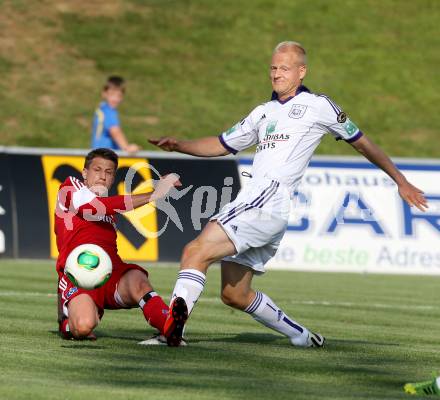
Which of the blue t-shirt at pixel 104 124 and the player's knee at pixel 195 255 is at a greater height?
the blue t-shirt at pixel 104 124

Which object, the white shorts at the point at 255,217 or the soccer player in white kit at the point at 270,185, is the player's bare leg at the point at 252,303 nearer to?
the soccer player in white kit at the point at 270,185

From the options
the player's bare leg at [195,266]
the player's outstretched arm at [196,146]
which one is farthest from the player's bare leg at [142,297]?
the player's outstretched arm at [196,146]

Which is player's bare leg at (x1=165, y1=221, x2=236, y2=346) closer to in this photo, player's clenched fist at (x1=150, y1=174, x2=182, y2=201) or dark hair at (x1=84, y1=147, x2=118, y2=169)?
player's clenched fist at (x1=150, y1=174, x2=182, y2=201)

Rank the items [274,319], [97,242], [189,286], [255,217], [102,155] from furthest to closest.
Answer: [97,242] → [102,155] → [274,319] → [255,217] → [189,286]

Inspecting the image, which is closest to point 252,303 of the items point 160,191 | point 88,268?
point 160,191

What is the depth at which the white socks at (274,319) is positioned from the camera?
359 inches

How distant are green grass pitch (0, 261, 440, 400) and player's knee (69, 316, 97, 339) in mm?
88

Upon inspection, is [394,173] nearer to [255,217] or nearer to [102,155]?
[255,217]

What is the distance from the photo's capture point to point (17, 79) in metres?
33.1

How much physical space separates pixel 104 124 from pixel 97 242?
8.68 m

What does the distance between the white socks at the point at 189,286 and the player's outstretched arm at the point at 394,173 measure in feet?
4.96

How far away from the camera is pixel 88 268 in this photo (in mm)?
→ 8938

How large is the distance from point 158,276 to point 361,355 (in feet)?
26.8

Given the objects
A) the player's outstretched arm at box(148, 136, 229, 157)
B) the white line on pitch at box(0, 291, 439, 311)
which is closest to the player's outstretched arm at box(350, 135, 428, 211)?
the player's outstretched arm at box(148, 136, 229, 157)
